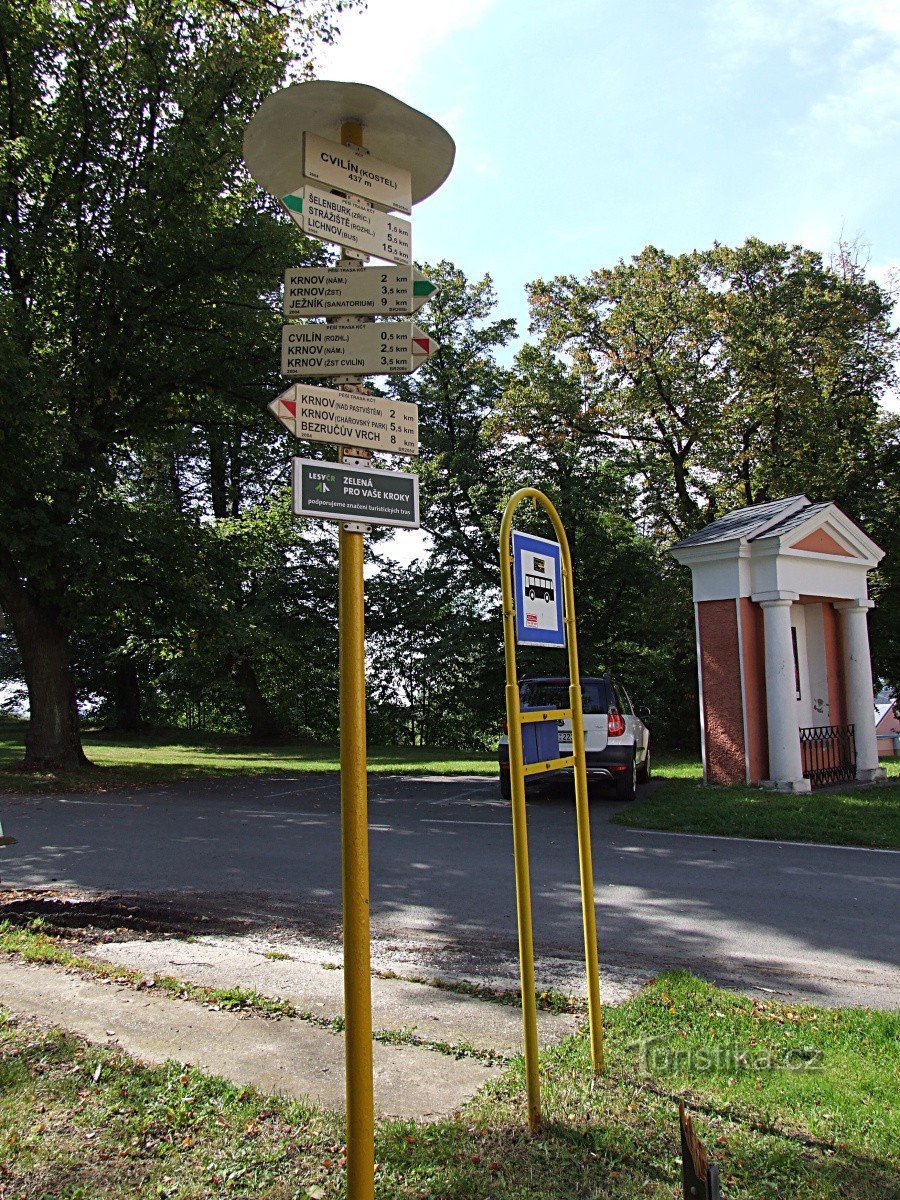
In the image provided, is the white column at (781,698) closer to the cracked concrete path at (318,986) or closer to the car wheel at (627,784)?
the car wheel at (627,784)

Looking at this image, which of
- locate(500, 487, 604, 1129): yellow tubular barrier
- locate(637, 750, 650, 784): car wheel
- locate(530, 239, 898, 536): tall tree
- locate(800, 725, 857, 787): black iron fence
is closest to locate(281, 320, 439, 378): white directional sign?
locate(500, 487, 604, 1129): yellow tubular barrier

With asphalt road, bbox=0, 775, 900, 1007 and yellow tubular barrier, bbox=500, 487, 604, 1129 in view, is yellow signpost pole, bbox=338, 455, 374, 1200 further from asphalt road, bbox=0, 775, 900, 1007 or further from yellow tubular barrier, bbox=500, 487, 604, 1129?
asphalt road, bbox=0, 775, 900, 1007

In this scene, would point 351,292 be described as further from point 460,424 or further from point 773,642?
point 460,424

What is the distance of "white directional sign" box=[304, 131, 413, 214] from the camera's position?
3180 millimetres

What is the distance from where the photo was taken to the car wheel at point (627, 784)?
13125 mm

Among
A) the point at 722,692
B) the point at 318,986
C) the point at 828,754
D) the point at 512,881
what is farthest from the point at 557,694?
the point at 318,986

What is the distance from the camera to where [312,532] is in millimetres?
31047

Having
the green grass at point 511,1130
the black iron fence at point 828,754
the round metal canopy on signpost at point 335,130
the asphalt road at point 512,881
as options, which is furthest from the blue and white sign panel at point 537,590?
the black iron fence at point 828,754

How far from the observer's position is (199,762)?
2322 centimetres

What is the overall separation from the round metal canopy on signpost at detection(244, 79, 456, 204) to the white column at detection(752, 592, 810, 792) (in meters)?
11.7

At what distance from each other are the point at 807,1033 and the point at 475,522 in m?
25.7

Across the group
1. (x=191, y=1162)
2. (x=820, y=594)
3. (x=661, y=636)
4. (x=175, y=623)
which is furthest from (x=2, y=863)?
(x=661, y=636)

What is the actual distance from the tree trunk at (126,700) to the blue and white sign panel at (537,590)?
35.3 metres

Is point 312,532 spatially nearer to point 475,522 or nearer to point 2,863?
point 475,522
